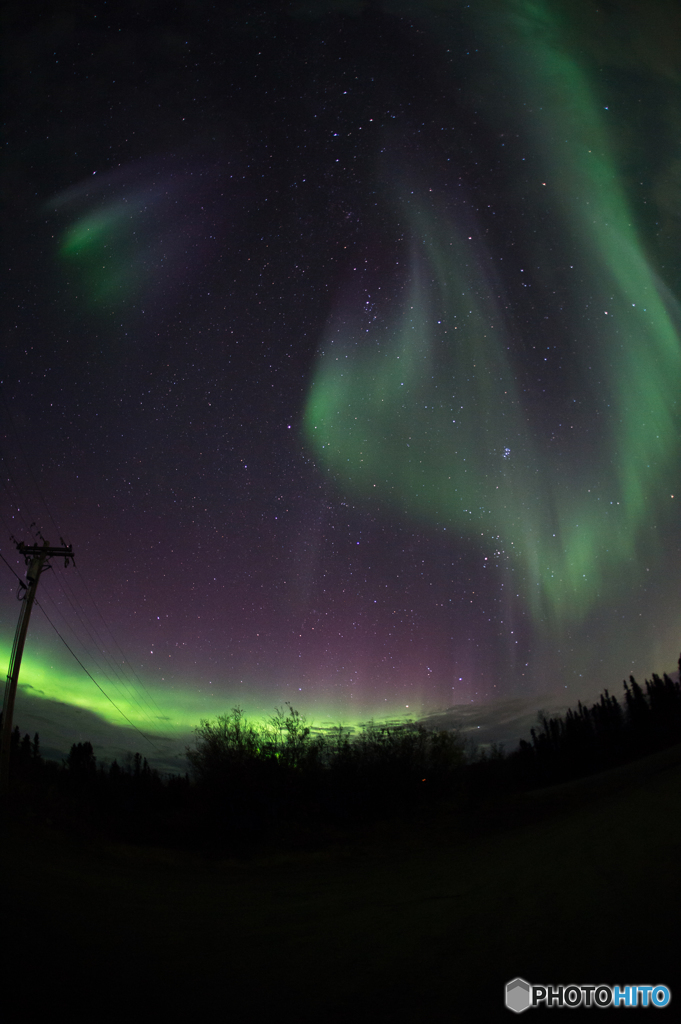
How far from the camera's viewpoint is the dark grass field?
130 inches

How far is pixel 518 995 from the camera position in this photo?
10.6 feet

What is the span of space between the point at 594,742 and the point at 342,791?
7783 centimetres

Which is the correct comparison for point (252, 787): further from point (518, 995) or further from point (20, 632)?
point (518, 995)

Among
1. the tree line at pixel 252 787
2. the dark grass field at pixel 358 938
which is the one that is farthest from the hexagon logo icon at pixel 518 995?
the tree line at pixel 252 787

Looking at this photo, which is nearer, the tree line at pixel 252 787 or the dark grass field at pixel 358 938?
the dark grass field at pixel 358 938

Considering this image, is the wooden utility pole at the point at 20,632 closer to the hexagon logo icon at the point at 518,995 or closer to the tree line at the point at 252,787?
the tree line at the point at 252,787

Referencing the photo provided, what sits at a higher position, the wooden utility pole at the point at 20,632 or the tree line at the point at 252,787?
the wooden utility pole at the point at 20,632

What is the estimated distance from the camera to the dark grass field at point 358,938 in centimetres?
329

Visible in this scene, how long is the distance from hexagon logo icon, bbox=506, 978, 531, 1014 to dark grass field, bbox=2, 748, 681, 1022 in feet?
0.25

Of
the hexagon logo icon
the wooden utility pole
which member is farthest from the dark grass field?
the wooden utility pole

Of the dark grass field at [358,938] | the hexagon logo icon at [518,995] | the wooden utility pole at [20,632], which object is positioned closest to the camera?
the hexagon logo icon at [518,995]

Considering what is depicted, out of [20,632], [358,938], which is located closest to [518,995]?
[358,938]

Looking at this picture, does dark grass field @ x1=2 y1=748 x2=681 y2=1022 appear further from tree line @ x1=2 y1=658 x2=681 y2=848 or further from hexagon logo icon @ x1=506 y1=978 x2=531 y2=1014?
tree line @ x1=2 y1=658 x2=681 y2=848

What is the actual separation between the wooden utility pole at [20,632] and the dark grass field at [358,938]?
25.7 feet
